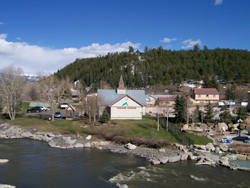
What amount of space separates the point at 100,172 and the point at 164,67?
9240 centimetres

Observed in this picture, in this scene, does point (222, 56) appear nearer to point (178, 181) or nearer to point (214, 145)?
point (214, 145)

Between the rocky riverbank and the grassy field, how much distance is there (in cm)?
131

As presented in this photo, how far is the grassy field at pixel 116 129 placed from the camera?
23.8 metres

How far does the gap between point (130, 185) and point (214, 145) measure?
13089mm

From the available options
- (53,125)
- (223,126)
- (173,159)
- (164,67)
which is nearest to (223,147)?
(173,159)

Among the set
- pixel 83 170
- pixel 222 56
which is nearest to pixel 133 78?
pixel 222 56

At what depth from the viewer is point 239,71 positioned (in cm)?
9044

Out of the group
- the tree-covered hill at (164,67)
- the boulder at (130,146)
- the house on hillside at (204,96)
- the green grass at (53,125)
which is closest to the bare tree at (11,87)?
the green grass at (53,125)

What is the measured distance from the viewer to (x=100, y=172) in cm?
1536

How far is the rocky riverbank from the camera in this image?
18000mm

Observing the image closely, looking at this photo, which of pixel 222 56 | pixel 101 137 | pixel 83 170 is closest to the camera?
pixel 83 170

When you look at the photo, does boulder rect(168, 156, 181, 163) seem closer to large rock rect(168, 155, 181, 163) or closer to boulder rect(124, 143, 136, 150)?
large rock rect(168, 155, 181, 163)

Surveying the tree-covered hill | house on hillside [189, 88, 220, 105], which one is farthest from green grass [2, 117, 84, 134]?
the tree-covered hill

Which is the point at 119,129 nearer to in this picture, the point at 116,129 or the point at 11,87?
the point at 116,129
